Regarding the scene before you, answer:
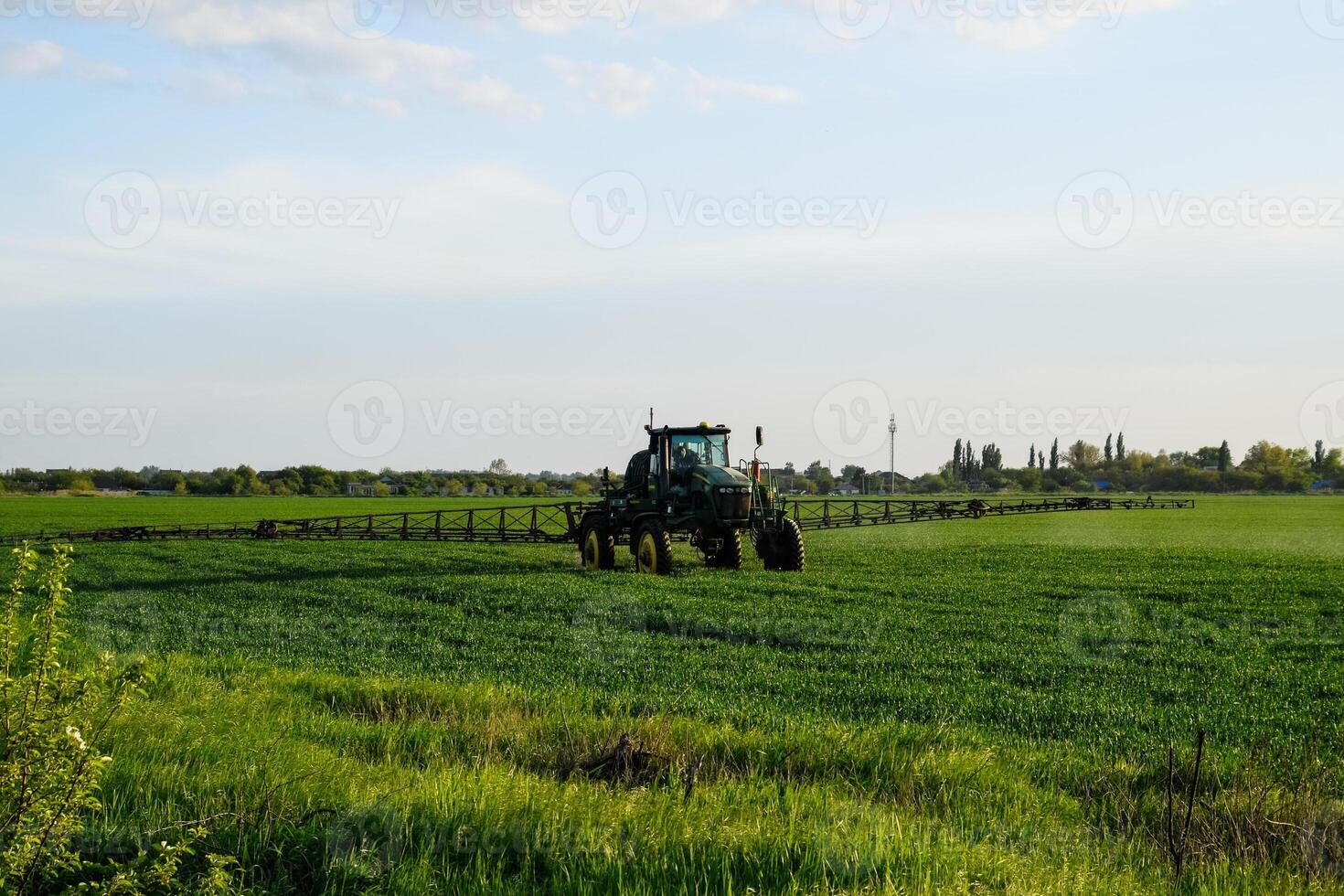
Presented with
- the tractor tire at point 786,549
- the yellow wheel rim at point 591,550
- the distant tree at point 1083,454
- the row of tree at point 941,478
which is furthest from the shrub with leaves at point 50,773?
the distant tree at point 1083,454

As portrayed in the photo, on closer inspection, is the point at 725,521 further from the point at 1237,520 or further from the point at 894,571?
the point at 1237,520

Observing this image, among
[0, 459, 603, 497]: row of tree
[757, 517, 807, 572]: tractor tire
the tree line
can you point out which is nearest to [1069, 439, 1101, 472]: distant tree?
the tree line

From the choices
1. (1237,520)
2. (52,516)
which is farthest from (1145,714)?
(52,516)

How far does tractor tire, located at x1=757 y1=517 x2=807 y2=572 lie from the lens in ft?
89.1

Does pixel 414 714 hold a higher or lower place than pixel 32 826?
lower

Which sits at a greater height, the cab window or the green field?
the cab window

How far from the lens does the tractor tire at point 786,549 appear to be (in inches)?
1070

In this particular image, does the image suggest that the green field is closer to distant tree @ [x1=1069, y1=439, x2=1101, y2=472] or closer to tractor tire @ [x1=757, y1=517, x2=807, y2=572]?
tractor tire @ [x1=757, y1=517, x2=807, y2=572]

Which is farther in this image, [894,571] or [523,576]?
[894,571]

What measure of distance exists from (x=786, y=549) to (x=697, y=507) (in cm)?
297

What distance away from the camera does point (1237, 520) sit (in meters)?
69.2

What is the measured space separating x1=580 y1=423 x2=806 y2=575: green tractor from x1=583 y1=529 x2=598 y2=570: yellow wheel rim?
0.33m

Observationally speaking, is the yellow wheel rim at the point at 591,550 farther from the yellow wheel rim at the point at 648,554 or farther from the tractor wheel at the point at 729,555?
the tractor wheel at the point at 729,555

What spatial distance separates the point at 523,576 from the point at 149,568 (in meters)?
12.0
